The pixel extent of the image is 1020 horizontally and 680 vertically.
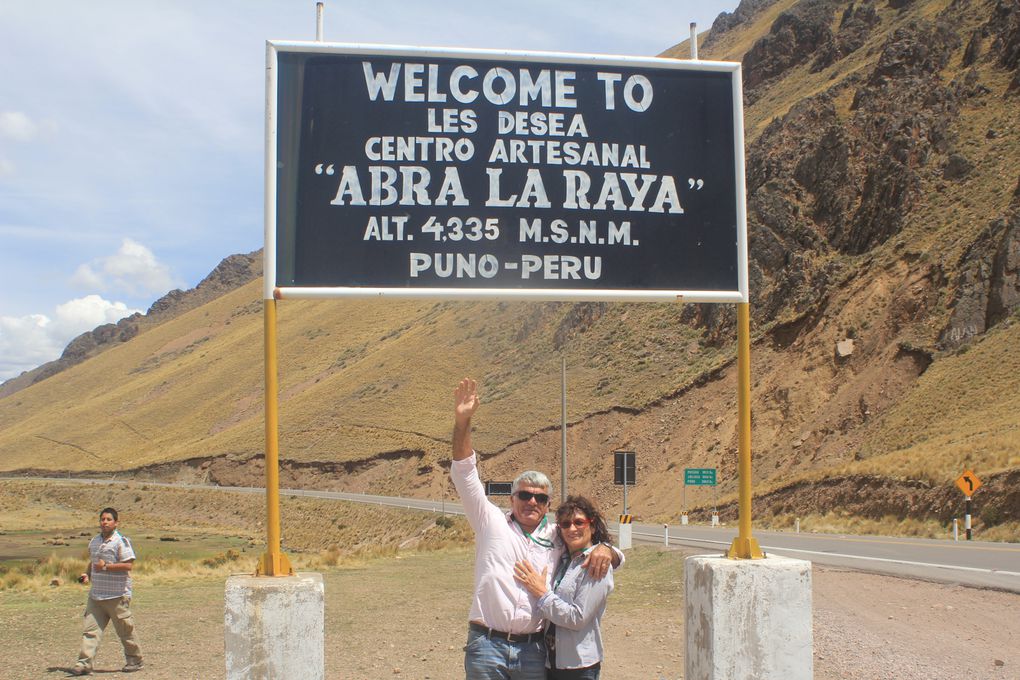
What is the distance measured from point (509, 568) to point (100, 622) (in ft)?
21.7

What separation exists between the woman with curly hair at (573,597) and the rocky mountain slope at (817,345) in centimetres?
2107

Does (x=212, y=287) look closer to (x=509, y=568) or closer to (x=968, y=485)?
(x=968, y=485)

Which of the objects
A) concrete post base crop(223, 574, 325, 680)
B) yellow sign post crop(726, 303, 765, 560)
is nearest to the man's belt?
concrete post base crop(223, 574, 325, 680)

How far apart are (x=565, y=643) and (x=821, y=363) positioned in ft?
133

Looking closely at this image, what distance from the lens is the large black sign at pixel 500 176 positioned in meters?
5.05

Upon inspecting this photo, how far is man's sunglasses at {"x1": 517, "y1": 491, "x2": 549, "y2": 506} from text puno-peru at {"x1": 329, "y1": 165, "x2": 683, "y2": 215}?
5.25 feet

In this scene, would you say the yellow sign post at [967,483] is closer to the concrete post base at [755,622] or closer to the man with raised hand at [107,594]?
the man with raised hand at [107,594]

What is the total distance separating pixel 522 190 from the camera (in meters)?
5.17

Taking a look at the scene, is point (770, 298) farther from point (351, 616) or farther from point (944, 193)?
point (351, 616)

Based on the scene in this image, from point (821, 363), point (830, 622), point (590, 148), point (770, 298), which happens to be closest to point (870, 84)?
point (770, 298)

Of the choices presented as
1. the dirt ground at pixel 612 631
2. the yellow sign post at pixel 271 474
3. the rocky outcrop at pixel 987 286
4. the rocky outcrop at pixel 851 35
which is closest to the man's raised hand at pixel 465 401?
the yellow sign post at pixel 271 474

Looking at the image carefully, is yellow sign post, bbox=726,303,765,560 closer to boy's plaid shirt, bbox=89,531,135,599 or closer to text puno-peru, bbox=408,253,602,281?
text puno-peru, bbox=408,253,602,281

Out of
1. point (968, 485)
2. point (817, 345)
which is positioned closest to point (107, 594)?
point (968, 485)

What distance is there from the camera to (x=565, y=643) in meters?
4.18
